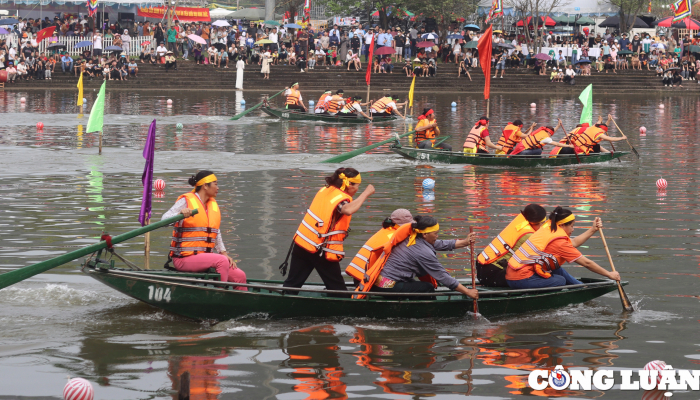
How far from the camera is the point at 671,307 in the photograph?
981cm

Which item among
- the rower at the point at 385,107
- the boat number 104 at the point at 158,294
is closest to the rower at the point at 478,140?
the rower at the point at 385,107

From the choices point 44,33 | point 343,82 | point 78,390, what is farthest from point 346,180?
point 44,33

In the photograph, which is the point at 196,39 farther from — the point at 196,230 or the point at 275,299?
the point at 275,299

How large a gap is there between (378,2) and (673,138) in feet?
85.0

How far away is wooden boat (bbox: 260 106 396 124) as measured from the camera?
2920cm

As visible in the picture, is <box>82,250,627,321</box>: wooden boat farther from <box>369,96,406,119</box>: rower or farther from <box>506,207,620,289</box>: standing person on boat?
<box>369,96,406,119</box>: rower

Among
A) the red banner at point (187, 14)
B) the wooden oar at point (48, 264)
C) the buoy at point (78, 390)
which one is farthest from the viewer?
the red banner at point (187, 14)

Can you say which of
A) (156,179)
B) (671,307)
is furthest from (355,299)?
(156,179)

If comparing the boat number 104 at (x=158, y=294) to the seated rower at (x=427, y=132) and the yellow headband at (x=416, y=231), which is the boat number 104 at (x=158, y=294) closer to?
the yellow headband at (x=416, y=231)

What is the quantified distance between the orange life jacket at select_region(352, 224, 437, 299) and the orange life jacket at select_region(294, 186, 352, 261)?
15.1 inches

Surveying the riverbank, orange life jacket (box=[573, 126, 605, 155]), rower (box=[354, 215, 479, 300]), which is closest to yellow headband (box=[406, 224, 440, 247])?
rower (box=[354, 215, 479, 300])

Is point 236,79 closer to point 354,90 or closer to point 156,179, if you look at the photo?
point 354,90

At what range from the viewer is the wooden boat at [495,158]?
65.9ft

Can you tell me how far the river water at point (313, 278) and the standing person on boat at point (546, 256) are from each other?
0.40m
